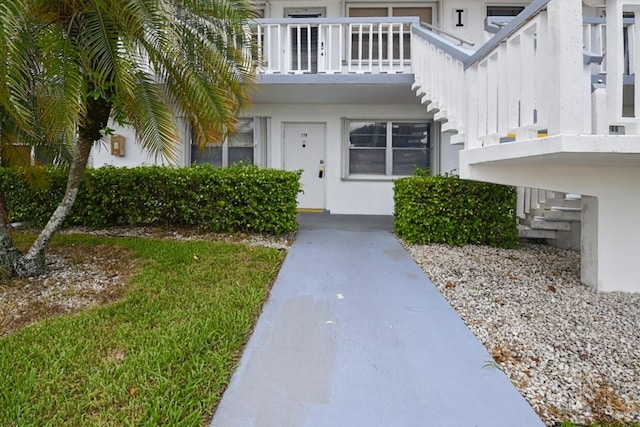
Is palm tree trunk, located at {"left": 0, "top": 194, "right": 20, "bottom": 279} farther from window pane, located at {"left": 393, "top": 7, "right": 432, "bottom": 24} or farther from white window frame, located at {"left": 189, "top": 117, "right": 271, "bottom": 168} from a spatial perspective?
window pane, located at {"left": 393, "top": 7, "right": 432, "bottom": 24}

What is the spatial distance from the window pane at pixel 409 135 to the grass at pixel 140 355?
575cm

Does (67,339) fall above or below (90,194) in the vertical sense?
below

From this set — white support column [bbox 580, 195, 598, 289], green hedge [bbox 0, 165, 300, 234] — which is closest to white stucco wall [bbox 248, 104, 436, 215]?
green hedge [bbox 0, 165, 300, 234]

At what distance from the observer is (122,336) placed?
293 cm

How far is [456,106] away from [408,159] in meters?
3.89

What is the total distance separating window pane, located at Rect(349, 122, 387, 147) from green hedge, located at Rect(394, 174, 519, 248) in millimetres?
3235

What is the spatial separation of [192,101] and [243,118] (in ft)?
16.2

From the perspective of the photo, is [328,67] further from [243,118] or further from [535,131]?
Result: [535,131]

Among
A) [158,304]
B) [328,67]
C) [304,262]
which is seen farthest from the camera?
[328,67]

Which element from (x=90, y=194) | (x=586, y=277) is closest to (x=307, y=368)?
(x=586, y=277)

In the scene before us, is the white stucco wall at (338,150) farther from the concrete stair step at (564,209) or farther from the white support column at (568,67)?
the white support column at (568,67)

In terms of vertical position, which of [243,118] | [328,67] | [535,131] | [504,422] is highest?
[328,67]

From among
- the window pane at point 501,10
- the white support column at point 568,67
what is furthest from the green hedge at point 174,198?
the window pane at point 501,10

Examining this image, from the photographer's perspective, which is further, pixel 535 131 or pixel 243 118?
pixel 243 118
